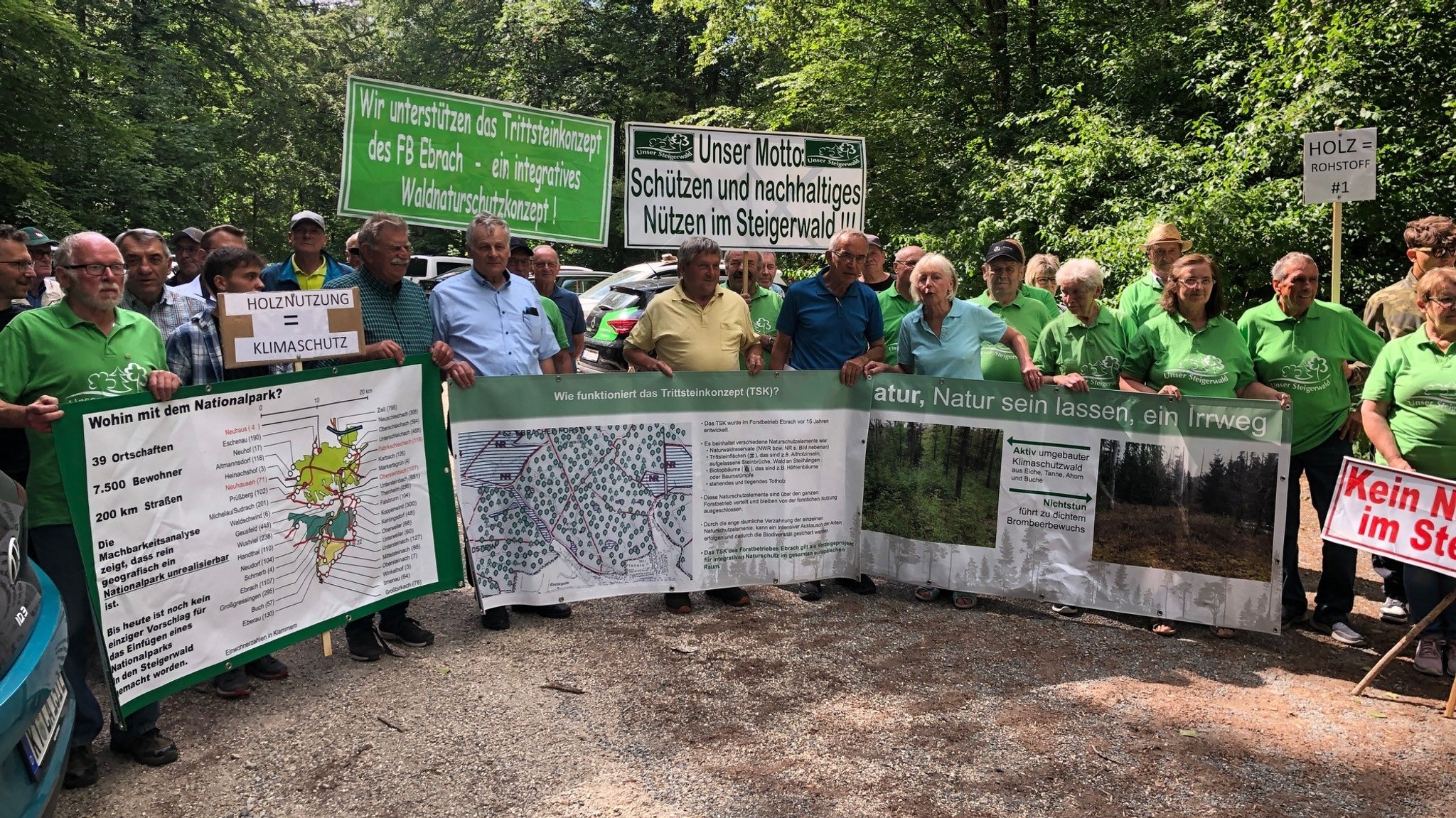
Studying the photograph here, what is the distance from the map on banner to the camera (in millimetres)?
5840

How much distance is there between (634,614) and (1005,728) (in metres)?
2.34

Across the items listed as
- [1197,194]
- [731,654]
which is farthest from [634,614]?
[1197,194]

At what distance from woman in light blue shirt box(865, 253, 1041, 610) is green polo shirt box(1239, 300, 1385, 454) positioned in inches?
53.5

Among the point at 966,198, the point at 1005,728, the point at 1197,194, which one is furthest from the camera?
the point at 966,198

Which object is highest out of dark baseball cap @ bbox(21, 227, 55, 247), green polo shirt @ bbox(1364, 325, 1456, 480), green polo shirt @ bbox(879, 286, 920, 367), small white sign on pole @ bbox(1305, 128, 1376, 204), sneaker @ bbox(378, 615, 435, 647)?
small white sign on pole @ bbox(1305, 128, 1376, 204)

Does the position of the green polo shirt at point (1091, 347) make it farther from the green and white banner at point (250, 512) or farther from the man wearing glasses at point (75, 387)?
the man wearing glasses at point (75, 387)

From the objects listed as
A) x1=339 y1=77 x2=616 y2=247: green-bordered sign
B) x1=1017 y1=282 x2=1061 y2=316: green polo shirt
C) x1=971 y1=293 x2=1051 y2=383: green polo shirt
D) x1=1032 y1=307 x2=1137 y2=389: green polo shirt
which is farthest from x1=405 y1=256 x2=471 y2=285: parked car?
x1=1032 y1=307 x2=1137 y2=389: green polo shirt

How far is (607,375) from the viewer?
19.8 ft

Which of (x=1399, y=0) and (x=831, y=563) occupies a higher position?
(x=1399, y=0)

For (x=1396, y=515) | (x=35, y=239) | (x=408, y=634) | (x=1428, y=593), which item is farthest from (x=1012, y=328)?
(x=35, y=239)

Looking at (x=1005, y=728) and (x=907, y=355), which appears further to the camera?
(x=907, y=355)

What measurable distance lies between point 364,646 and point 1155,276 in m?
5.09

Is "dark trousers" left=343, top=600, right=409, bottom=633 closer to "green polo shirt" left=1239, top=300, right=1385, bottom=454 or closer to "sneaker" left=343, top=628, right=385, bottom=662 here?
"sneaker" left=343, top=628, right=385, bottom=662

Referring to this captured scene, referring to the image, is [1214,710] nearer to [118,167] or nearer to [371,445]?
[371,445]
